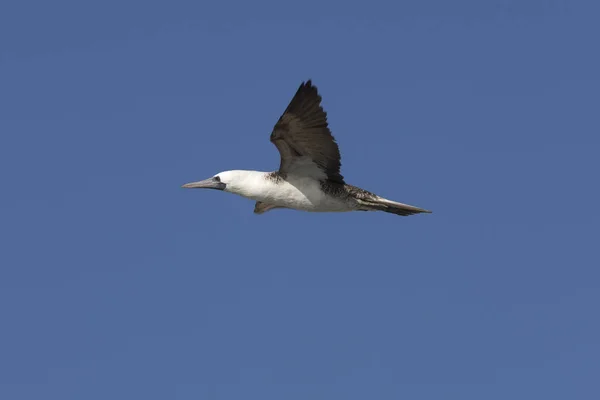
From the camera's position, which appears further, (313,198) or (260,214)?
(260,214)

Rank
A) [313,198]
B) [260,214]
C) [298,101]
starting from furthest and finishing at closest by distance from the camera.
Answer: [260,214], [313,198], [298,101]

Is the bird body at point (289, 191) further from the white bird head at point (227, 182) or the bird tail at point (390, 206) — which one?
the bird tail at point (390, 206)

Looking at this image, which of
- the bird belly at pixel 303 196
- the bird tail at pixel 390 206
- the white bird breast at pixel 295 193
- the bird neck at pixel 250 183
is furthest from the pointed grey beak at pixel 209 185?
the bird tail at pixel 390 206

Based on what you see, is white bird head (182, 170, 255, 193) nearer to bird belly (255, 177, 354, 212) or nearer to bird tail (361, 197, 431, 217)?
bird belly (255, 177, 354, 212)

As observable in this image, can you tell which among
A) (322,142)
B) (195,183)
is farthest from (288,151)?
(195,183)

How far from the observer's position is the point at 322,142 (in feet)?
66.4

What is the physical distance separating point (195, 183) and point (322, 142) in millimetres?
3227

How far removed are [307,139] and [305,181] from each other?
1.11 metres

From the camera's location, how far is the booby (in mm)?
20234

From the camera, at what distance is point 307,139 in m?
20.2

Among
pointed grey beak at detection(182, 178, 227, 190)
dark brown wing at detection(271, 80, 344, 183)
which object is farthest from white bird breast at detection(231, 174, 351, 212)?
pointed grey beak at detection(182, 178, 227, 190)

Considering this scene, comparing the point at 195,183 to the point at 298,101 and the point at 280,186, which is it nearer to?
the point at 280,186

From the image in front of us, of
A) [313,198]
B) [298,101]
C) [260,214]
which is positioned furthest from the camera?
[260,214]

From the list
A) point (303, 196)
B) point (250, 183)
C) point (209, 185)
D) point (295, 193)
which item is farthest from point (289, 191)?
point (209, 185)
